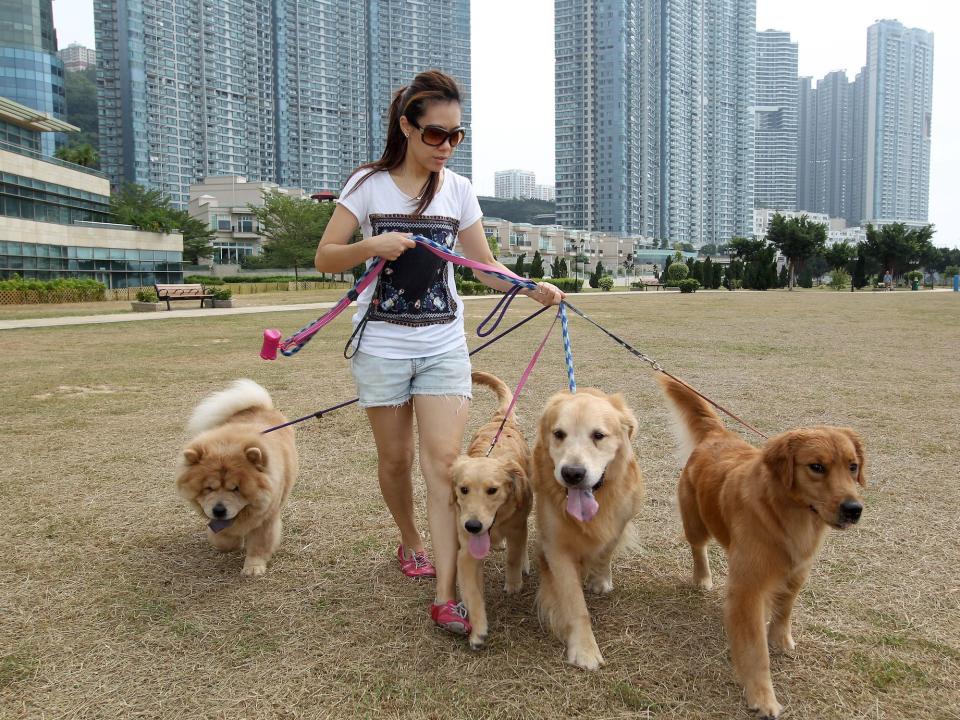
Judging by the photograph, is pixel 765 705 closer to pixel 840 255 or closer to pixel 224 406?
pixel 224 406

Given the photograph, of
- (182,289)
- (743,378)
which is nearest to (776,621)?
(743,378)

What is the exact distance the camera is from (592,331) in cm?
1802

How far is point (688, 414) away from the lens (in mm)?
3639

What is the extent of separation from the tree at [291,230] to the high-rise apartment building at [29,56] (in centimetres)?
2094

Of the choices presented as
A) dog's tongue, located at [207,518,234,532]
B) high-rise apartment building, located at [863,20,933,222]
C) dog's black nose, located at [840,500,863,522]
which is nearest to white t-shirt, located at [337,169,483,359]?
dog's tongue, located at [207,518,234,532]

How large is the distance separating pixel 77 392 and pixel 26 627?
22.4 feet

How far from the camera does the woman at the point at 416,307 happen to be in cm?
299

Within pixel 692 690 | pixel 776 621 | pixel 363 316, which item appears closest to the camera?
pixel 692 690

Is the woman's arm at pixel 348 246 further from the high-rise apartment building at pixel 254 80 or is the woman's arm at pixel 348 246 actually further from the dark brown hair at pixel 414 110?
the high-rise apartment building at pixel 254 80

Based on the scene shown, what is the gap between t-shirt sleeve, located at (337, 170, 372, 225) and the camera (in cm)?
302

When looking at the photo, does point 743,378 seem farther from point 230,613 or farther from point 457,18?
point 457,18

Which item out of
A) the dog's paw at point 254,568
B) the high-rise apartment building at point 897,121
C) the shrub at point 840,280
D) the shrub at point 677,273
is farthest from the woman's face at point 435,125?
the high-rise apartment building at point 897,121

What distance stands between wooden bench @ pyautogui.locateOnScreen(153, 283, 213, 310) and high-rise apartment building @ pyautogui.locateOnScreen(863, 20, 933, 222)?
186632 mm

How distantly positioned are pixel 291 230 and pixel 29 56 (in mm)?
31093
